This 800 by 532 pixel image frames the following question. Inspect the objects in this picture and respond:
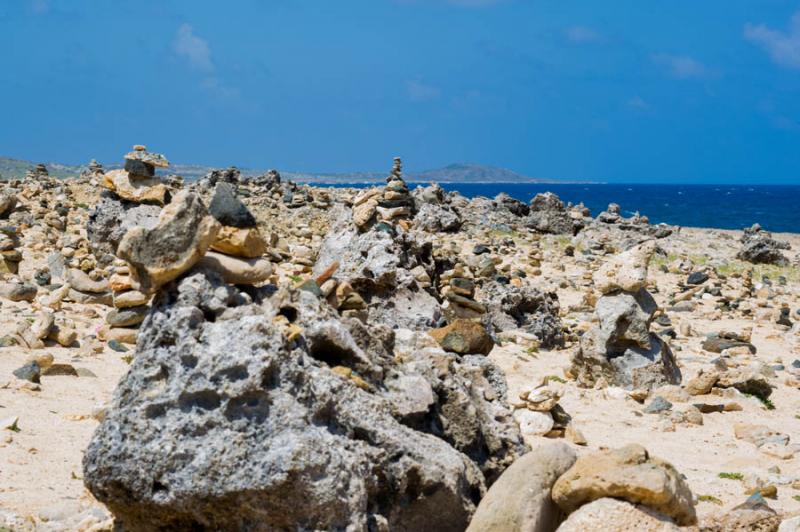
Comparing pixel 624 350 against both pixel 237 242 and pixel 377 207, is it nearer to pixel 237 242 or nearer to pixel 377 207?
pixel 377 207

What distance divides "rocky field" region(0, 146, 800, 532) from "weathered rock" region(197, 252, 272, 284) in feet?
0.06

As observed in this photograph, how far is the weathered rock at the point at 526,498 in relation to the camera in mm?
5160

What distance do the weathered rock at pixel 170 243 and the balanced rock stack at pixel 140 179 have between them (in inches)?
323

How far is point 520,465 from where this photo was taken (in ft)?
18.3

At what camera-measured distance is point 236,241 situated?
5520mm

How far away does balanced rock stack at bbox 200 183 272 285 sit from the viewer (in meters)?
5.47

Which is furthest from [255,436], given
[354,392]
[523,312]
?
[523,312]

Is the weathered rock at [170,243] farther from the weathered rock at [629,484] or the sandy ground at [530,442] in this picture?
the weathered rock at [629,484]

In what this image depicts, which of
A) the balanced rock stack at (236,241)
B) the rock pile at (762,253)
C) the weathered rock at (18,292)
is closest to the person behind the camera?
the balanced rock stack at (236,241)

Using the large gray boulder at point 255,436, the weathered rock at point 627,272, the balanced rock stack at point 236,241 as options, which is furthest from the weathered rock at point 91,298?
the large gray boulder at point 255,436

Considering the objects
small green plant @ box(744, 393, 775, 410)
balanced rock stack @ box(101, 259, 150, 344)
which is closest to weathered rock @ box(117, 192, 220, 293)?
balanced rock stack @ box(101, 259, 150, 344)

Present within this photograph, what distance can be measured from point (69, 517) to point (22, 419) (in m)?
2.58

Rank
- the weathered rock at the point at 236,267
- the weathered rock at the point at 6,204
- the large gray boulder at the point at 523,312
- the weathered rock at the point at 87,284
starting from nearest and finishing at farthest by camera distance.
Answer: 1. the weathered rock at the point at 236,267
2. the weathered rock at the point at 87,284
3. the large gray boulder at the point at 523,312
4. the weathered rock at the point at 6,204

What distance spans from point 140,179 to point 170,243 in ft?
32.7
